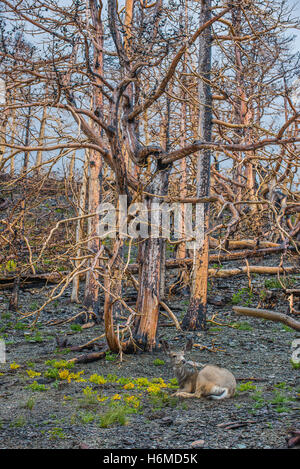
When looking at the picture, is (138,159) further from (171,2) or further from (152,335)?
(152,335)

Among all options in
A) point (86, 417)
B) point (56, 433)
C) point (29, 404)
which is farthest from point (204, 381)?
point (29, 404)

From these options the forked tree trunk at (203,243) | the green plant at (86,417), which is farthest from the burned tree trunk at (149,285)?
the green plant at (86,417)

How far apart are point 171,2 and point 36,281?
1165cm

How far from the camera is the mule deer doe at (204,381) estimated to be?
6.25m

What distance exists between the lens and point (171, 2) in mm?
8969

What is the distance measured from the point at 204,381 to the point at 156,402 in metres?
0.76

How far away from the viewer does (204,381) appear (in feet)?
21.0

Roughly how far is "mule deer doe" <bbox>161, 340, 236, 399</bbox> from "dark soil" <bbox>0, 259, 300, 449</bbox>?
142mm

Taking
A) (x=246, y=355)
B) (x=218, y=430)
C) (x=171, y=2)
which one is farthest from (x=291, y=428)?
(x=171, y=2)

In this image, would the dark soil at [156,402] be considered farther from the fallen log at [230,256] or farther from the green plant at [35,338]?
the fallen log at [230,256]

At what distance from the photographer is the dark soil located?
4930mm

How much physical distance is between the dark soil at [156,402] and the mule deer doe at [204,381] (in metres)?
0.14

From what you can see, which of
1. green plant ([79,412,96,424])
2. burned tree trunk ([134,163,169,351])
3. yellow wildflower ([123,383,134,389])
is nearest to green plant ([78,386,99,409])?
green plant ([79,412,96,424])

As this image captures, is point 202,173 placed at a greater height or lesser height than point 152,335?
greater
